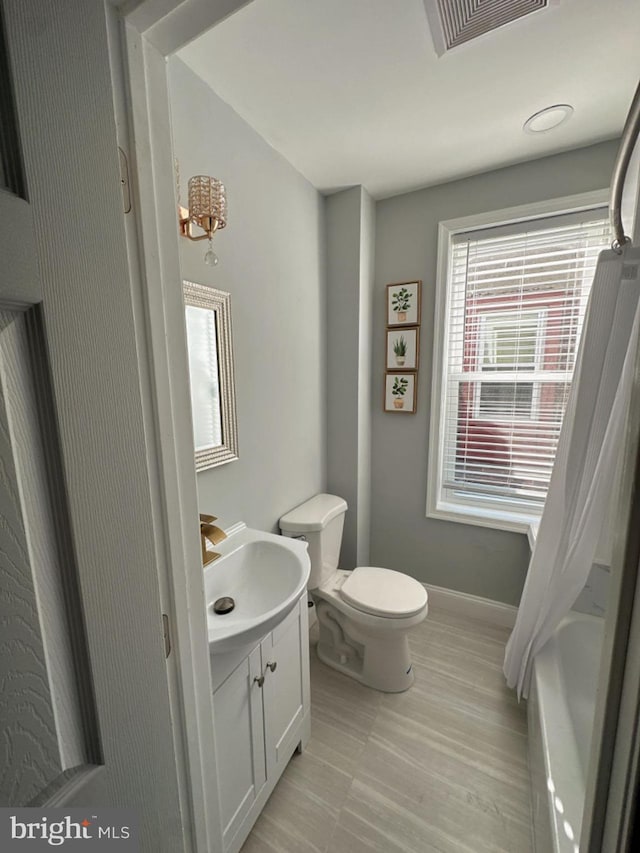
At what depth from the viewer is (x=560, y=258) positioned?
1.76 m

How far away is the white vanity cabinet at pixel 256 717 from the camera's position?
0.92 metres

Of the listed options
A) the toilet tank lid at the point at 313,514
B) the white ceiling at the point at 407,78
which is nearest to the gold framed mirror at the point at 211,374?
the toilet tank lid at the point at 313,514

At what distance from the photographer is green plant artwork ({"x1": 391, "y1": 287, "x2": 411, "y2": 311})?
78.7 inches

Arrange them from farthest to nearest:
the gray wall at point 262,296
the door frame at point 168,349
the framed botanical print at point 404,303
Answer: the framed botanical print at point 404,303, the gray wall at point 262,296, the door frame at point 168,349

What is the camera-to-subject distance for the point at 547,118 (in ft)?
4.56

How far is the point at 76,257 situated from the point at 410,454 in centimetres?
196

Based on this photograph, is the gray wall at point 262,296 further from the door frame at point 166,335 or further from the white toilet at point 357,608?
the door frame at point 166,335

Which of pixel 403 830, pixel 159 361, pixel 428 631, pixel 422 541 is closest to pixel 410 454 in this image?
pixel 422 541

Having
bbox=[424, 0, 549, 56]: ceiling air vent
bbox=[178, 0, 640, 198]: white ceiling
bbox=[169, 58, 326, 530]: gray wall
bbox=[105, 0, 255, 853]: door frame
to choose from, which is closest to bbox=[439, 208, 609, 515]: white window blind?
bbox=[178, 0, 640, 198]: white ceiling

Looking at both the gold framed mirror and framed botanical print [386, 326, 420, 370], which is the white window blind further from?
the gold framed mirror

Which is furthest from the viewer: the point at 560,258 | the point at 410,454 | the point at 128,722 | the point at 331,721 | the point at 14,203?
the point at 410,454

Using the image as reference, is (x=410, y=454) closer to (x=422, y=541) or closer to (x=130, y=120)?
(x=422, y=541)

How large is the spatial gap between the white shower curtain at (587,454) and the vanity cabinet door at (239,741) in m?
1.11

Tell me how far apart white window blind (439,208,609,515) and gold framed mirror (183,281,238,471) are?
1.29 metres
